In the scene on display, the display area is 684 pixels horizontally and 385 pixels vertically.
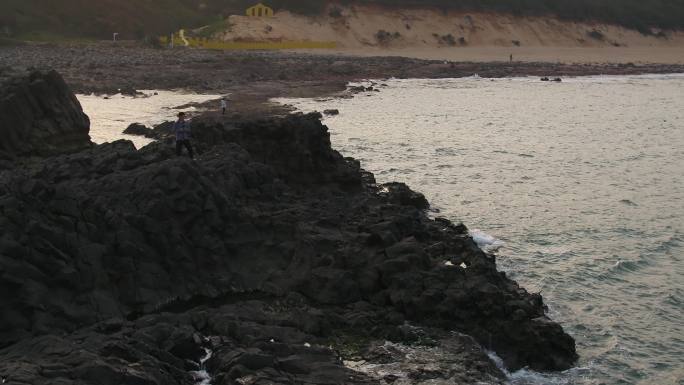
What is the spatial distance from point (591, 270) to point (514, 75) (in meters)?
73.8

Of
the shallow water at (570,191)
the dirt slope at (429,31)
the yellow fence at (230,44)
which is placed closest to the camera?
the shallow water at (570,191)

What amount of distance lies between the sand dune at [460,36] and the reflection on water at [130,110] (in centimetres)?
5317

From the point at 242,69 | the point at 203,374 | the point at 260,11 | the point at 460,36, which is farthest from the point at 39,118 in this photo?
the point at 460,36

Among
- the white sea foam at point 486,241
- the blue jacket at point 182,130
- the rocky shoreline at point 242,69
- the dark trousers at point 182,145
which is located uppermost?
the rocky shoreline at point 242,69

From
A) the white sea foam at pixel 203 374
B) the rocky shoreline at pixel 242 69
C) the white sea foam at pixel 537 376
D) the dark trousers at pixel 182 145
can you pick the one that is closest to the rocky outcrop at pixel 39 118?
the dark trousers at pixel 182 145

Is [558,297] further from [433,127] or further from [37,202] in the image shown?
[433,127]

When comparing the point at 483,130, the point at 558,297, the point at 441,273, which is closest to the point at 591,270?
the point at 558,297

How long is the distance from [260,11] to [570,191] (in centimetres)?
9149

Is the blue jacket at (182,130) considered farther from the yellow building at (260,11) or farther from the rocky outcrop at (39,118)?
the yellow building at (260,11)

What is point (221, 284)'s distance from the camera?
19.8 metres

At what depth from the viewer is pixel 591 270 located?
75.5 ft

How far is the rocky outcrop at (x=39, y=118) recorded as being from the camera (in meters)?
29.6

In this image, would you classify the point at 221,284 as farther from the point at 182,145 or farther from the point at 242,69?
the point at 242,69

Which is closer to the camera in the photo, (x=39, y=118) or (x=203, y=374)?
(x=203, y=374)
